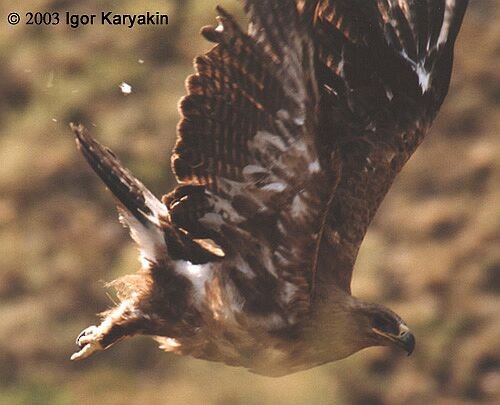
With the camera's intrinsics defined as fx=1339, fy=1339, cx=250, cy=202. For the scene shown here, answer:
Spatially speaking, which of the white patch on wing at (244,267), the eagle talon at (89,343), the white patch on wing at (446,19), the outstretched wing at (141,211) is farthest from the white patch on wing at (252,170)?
the white patch on wing at (446,19)

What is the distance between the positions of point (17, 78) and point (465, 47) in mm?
3816

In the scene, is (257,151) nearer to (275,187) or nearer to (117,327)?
(275,187)

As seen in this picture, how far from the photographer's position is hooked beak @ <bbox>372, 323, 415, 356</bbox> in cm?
611

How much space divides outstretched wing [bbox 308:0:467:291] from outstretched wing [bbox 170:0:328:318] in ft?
1.74

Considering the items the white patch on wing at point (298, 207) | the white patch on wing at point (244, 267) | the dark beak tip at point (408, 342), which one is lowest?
the dark beak tip at point (408, 342)

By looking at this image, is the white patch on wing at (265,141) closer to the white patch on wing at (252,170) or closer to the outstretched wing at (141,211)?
the white patch on wing at (252,170)

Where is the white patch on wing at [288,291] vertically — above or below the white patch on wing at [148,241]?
below

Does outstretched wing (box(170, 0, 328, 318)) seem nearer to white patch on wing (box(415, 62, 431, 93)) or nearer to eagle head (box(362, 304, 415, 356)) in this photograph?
eagle head (box(362, 304, 415, 356))

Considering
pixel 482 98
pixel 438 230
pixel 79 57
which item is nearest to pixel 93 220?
pixel 79 57

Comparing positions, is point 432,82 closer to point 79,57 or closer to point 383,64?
point 383,64

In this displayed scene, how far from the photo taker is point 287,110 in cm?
526

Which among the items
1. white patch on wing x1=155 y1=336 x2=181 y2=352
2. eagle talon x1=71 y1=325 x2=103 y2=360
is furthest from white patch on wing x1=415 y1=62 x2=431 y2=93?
eagle talon x1=71 y1=325 x2=103 y2=360

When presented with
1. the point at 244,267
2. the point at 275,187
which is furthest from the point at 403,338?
the point at 275,187

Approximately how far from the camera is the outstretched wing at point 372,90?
5.95 meters
